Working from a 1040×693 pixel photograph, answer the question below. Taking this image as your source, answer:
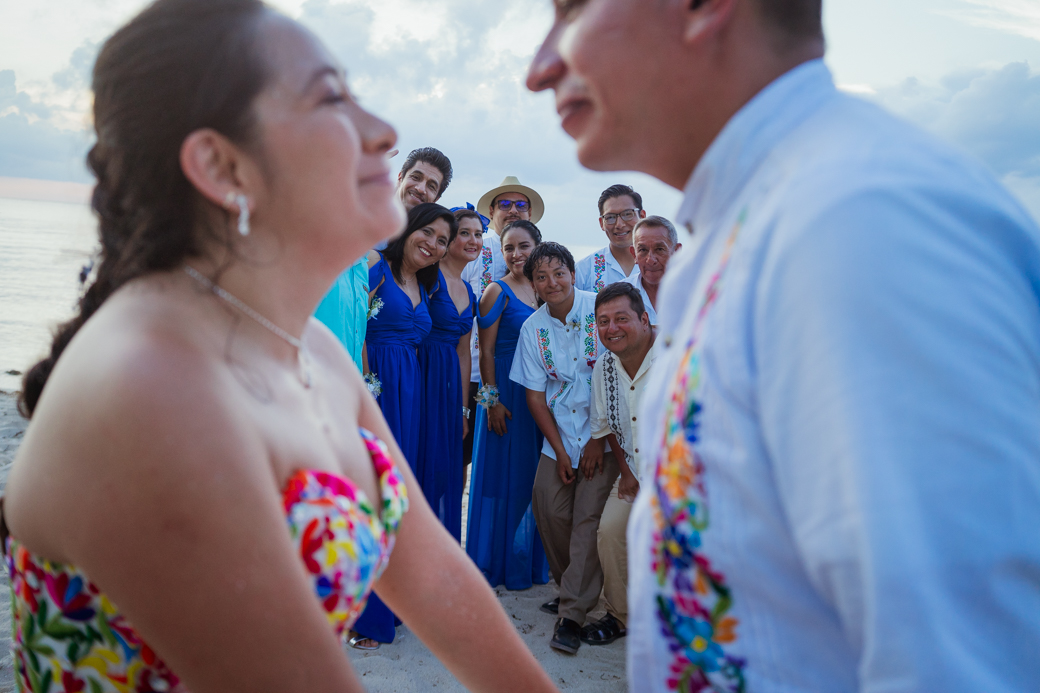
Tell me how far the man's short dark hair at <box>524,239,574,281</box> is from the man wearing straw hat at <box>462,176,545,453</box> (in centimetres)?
77

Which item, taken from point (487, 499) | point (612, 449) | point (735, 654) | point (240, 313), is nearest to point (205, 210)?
point (240, 313)

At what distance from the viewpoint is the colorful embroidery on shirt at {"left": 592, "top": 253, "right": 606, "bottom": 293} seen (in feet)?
19.7

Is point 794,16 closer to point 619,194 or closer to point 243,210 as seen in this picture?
point 243,210

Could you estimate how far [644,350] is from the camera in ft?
14.5

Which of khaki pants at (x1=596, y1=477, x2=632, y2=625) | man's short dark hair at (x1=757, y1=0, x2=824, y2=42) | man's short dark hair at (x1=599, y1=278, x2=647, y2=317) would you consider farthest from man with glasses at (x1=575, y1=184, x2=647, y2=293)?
man's short dark hair at (x1=757, y1=0, x2=824, y2=42)

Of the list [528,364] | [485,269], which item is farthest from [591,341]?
[485,269]

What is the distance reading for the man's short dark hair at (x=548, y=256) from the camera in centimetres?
518

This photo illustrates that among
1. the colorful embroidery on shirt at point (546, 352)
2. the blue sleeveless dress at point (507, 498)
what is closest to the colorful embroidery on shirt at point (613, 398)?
the colorful embroidery on shirt at point (546, 352)

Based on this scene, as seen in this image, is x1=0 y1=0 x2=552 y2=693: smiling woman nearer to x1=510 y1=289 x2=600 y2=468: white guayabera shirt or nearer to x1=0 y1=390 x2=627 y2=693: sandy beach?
x1=0 y1=390 x2=627 y2=693: sandy beach

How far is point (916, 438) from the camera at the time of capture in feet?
1.96

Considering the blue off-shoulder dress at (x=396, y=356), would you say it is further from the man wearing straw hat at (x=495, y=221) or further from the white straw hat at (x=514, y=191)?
the white straw hat at (x=514, y=191)

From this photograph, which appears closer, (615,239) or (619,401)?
(619,401)

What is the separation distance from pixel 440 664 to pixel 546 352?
2.32 m

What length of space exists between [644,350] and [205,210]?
354 cm
